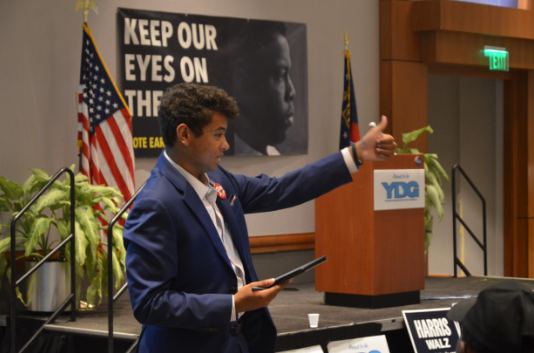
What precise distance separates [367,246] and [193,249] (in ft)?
8.75

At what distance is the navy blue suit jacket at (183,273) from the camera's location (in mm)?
2061

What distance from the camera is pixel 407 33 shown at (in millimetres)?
7250

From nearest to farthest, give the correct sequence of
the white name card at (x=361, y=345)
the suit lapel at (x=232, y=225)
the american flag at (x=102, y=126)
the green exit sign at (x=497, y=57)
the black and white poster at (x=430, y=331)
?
the suit lapel at (x=232, y=225) < the white name card at (x=361, y=345) < the black and white poster at (x=430, y=331) < the american flag at (x=102, y=126) < the green exit sign at (x=497, y=57)

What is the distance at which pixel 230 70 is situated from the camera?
20.4 feet

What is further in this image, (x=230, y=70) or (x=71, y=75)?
(x=230, y=70)

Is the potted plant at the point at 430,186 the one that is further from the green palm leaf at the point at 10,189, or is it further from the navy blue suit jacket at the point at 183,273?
the navy blue suit jacket at the point at 183,273

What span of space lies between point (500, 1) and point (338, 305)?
4880 millimetres

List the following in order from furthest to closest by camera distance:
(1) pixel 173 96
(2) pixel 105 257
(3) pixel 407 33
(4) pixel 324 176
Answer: (3) pixel 407 33, (2) pixel 105 257, (4) pixel 324 176, (1) pixel 173 96

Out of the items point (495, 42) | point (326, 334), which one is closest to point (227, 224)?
point (326, 334)

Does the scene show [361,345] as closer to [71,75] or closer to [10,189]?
[10,189]

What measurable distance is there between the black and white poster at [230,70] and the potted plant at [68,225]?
1.01 meters

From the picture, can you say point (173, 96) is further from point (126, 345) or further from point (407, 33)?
point (407, 33)

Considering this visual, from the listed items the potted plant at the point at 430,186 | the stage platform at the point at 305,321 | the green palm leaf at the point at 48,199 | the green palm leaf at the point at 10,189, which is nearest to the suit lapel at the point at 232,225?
the stage platform at the point at 305,321

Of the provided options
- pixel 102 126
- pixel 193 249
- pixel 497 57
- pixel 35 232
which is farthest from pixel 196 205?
pixel 497 57
